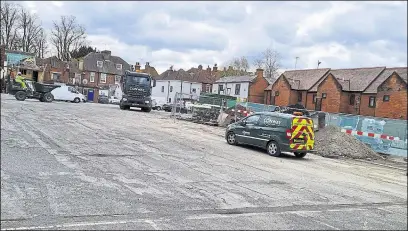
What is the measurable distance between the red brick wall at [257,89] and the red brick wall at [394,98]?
5224 cm

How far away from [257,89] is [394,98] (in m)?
52.8

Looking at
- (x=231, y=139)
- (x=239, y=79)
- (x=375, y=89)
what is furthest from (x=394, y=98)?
(x=239, y=79)

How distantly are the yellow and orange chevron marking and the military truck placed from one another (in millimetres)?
15431

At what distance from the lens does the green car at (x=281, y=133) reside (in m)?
13.5

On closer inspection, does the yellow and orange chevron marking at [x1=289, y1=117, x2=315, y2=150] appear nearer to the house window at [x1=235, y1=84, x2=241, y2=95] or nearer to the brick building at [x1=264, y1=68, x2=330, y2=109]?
the brick building at [x1=264, y1=68, x2=330, y2=109]

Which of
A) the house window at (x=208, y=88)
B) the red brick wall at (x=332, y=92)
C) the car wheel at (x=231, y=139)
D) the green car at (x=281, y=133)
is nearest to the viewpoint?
the red brick wall at (x=332, y=92)

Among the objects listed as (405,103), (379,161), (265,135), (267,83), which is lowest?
(379,161)

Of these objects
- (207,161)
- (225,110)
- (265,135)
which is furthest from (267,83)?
(207,161)

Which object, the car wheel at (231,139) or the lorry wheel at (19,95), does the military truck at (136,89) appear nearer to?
the car wheel at (231,139)

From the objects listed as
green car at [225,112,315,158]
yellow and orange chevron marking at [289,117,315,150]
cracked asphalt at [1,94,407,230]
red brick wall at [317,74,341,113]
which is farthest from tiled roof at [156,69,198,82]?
red brick wall at [317,74,341,113]

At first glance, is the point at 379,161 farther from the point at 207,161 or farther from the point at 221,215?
the point at 221,215

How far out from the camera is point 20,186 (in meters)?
5.72

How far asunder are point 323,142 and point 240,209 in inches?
496

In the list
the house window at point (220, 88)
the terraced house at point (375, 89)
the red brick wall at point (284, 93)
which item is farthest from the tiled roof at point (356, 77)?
the house window at point (220, 88)
